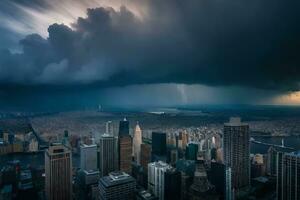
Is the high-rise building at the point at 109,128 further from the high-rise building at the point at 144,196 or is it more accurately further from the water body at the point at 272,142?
the water body at the point at 272,142

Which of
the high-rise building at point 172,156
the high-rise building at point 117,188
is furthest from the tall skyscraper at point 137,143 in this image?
the high-rise building at point 117,188

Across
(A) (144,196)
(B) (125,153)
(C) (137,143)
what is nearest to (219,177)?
(A) (144,196)

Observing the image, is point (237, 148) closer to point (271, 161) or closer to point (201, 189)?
point (271, 161)

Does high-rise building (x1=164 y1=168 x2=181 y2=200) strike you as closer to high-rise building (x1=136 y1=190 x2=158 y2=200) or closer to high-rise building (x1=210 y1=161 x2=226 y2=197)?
high-rise building (x1=136 y1=190 x2=158 y2=200)

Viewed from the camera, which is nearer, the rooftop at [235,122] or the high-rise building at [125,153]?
the rooftop at [235,122]

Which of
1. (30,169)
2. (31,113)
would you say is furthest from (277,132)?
(30,169)

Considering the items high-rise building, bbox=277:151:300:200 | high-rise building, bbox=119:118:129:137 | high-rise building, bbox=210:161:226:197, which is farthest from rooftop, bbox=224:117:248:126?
high-rise building, bbox=119:118:129:137
